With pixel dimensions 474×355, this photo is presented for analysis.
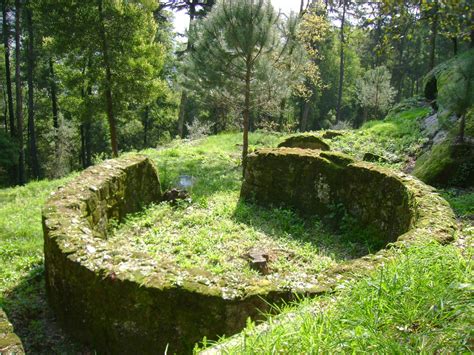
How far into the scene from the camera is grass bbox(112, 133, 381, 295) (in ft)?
20.6

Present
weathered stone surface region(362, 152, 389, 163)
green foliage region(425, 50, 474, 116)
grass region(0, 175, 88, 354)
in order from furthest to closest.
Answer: weathered stone surface region(362, 152, 389, 163), green foliage region(425, 50, 474, 116), grass region(0, 175, 88, 354)

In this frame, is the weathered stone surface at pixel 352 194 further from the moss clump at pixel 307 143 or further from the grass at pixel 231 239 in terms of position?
the moss clump at pixel 307 143

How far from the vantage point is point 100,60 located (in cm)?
1386

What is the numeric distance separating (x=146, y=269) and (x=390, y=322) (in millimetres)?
2949

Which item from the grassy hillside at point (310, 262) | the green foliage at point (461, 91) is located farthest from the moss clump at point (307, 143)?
the green foliage at point (461, 91)

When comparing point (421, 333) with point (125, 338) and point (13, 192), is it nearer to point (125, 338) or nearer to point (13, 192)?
point (125, 338)

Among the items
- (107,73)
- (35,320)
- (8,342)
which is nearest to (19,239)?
(35,320)

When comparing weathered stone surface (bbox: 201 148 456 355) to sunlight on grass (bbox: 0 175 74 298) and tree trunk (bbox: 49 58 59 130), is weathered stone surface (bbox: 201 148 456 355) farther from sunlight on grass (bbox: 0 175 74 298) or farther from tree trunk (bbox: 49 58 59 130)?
tree trunk (bbox: 49 58 59 130)

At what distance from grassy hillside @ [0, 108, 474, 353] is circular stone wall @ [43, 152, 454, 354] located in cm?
48

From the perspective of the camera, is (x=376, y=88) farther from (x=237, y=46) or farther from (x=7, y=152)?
(x=7, y=152)

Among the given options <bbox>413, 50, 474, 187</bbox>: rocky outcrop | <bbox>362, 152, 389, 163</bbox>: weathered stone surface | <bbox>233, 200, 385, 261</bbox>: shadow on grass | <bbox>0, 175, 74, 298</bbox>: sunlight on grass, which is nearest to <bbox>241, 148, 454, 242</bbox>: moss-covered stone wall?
<bbox>233, 200, 385, 261</bbox>: shadow on grass

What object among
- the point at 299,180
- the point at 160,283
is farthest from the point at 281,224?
the point at 160,283

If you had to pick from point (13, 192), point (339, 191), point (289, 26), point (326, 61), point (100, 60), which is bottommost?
point (13, 192)

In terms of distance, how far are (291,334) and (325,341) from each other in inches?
8.0
